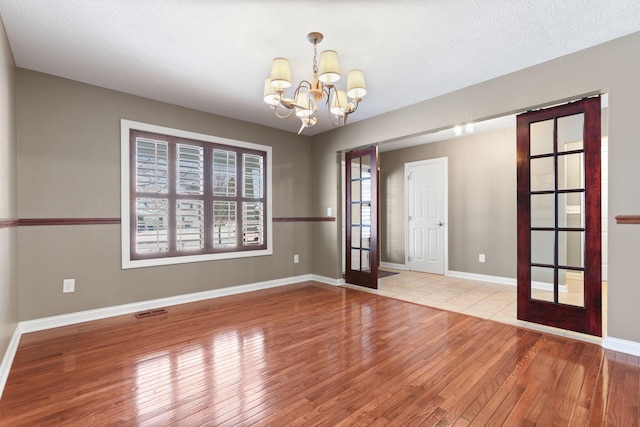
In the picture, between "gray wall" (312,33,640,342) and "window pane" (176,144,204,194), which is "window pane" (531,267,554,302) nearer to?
"gray wall" (312,33,640,342)

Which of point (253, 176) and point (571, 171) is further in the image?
point (253, 176)

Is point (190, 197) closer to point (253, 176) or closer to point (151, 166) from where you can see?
point (151, 166)

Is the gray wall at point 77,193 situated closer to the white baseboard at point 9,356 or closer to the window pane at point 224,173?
the white baseboard at point 9,356

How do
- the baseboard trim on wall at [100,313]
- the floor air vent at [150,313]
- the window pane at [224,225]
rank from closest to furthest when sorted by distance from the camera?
1. the baseboard trim on wall at [100,313]
2. the floor air vent at [150,313]
3. the window pane at [224,225]

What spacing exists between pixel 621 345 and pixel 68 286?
16.1 ft

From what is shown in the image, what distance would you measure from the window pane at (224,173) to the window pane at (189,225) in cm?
34

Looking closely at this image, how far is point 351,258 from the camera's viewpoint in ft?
15.6

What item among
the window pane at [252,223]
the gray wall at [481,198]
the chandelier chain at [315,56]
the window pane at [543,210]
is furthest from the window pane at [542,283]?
the window pane at [252,223]

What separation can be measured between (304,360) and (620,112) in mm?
3089

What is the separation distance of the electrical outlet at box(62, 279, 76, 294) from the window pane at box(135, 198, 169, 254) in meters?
0.64

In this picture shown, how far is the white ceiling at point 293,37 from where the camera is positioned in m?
2.03

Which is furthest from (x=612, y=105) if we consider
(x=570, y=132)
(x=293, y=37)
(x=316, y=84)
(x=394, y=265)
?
(x=394, y=265)

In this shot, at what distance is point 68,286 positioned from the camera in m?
3.05

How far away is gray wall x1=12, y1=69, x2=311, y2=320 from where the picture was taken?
2875mm
